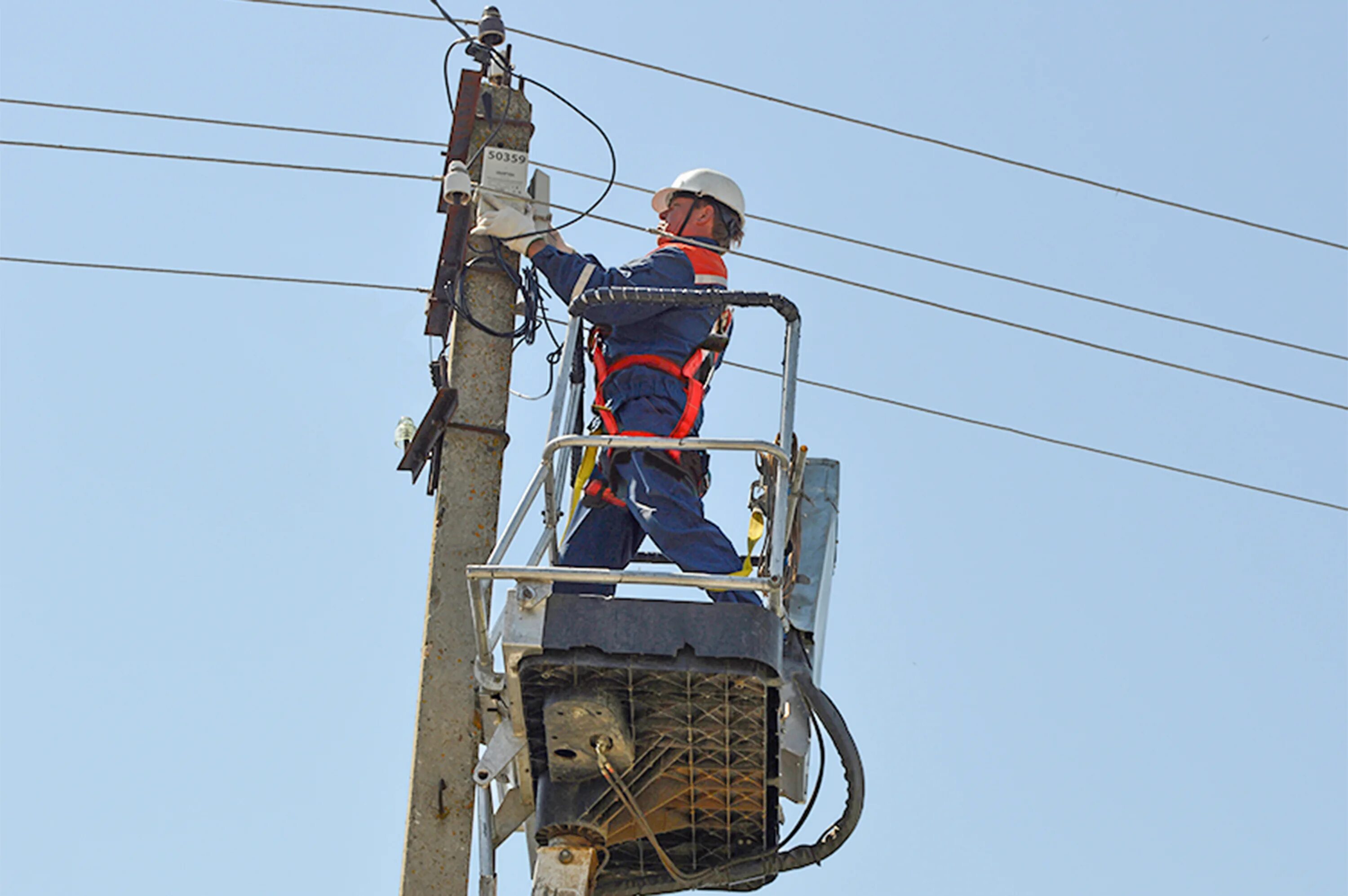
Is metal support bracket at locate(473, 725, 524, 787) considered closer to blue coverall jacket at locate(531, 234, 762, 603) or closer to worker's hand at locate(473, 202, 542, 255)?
blue coverall jacket at locate(531, 234, 762, 603)

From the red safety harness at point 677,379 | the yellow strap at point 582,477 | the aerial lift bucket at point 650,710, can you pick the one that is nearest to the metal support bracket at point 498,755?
the aerial lift bucket at point 650,710

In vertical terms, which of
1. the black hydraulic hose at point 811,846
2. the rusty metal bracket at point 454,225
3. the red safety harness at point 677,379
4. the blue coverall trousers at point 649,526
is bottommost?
the black hydraulic hose at point 811,846

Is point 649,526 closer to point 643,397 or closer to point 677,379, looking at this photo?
point 643,397

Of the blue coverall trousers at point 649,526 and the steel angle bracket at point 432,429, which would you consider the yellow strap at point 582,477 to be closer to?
the blue coverall trousers at point 649,526

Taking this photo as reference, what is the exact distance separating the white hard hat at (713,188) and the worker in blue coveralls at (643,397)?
0.24m

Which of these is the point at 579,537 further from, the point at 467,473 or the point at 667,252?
the point at 667,252

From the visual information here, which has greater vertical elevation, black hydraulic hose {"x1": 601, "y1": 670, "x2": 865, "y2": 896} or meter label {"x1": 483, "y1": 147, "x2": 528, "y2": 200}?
meter label {"x1": 483, "y1": 147, "x2": 528, "y2": 200}

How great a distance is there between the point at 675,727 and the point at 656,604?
499 mm

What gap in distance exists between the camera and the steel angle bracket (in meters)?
7.54

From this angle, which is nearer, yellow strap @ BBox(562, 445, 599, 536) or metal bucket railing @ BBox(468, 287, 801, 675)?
metal bucket railing @ BBox(468, 287, 801, 675)

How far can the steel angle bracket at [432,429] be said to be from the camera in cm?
754

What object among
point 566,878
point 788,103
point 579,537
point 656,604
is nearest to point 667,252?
point 579,537

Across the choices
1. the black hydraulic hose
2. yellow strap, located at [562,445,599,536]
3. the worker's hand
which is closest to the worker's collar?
the worker's hand

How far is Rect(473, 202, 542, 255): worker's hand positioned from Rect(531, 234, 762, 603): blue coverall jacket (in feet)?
0.34
